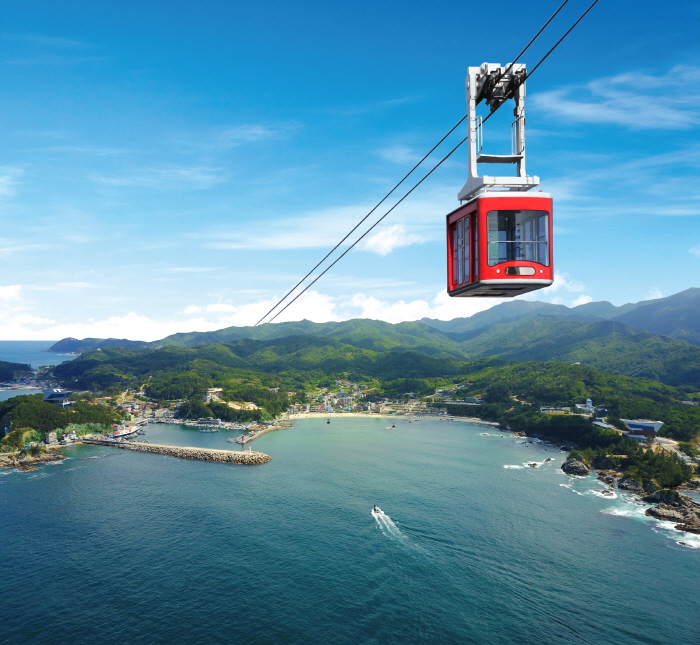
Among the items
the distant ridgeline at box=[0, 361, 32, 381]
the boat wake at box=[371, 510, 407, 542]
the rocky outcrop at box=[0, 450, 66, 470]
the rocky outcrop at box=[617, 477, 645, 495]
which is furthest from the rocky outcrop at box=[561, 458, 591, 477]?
the distant ridgeline at box=[0, 361, 32, 381]

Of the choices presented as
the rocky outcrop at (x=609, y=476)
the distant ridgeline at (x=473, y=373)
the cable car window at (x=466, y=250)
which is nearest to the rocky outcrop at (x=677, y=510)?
the rocky outcrop at (x=609, y=476)

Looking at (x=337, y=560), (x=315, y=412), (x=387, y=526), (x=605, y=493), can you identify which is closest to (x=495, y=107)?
(x=337, y=560)

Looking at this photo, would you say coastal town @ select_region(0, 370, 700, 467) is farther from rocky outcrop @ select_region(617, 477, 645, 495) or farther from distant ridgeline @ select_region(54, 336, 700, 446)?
rocky outcrop @ select_region(617, 477, 645, 495)

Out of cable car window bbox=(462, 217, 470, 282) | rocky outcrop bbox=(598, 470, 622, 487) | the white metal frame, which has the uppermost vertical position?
the white metal frame

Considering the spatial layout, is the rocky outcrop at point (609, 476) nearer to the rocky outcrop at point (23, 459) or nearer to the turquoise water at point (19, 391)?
the rocky outcrop at point (23, 459)

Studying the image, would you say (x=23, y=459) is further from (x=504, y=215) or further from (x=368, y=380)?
(x=368, y=380)
